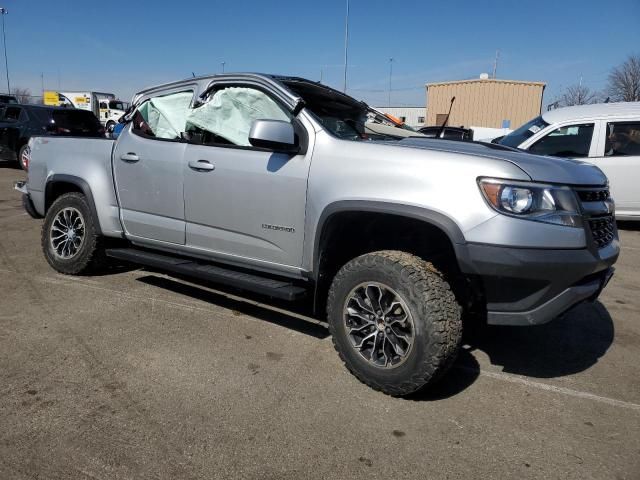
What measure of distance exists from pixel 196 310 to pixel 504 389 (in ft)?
8.14

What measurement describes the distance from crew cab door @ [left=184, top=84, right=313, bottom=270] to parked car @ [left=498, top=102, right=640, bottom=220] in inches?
216

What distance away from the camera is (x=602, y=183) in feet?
10.4

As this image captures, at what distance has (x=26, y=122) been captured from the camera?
1374 centimetres

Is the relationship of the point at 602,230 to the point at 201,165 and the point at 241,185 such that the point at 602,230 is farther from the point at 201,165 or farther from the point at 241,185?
the point at 201,165

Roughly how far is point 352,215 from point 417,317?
0.74 m

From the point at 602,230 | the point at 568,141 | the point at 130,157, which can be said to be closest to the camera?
the point at 602,230

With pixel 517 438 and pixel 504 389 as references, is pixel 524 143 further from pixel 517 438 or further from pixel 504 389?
pixel 517 438

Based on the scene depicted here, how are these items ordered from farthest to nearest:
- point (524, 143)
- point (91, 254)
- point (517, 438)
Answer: point (524, 143) < point (91, 254) < point (517, 438)

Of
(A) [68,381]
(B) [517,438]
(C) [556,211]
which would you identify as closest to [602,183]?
(C) [556,211]

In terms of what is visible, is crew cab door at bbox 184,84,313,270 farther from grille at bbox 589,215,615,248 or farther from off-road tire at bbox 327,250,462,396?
grille at bbox 589,215,615,248

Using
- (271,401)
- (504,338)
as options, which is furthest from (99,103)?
(271,401)

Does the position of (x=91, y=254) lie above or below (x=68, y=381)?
above

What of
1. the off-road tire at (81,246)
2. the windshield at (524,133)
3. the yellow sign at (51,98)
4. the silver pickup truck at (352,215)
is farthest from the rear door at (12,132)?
the yellow sign at (51,98)

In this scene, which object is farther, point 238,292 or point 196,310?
point 238,292
